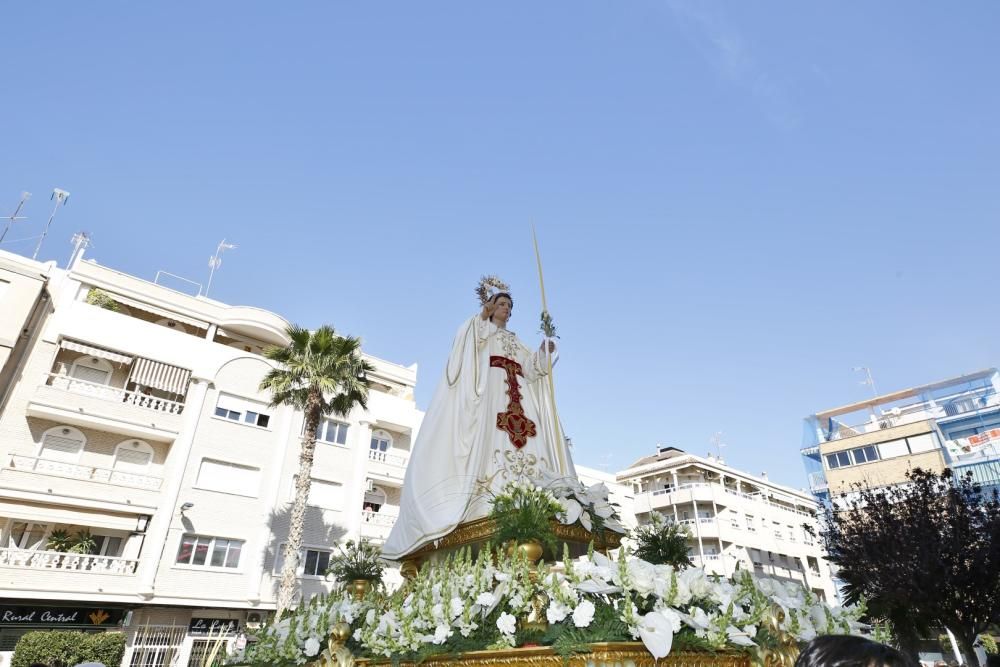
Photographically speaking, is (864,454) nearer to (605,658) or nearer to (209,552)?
(209,552)

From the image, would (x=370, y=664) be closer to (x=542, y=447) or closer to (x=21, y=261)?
(x=542, y=447)

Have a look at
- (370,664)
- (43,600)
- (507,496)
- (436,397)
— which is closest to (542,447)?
(436,397)

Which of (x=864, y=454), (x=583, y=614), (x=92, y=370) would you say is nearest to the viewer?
(x=583, y=614)

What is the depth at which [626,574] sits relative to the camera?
272 cm

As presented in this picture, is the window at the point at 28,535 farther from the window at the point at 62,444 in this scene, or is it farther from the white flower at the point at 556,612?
the white flower at the point at 556,612

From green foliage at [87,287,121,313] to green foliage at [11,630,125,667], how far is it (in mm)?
13273

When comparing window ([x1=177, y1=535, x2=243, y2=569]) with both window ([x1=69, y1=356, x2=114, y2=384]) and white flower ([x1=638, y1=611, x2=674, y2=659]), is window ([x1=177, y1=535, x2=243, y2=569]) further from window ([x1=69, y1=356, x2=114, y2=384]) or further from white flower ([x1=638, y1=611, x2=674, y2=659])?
white flower ([x1=638, y1=611, x2=674, y2=659])

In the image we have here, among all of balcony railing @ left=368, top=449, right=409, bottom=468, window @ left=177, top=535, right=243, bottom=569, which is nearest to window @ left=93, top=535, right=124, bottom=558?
window @ left=177, top=535, right=243, bottom=569

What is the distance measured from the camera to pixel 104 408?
78.1 ft

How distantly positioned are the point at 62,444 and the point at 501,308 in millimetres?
24393

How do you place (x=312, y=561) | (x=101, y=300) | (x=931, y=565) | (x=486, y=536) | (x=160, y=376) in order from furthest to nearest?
1. (x=312, y=561)
2. (x=101, y=300)
3. (x=160, y=376)
4. (x=931, y=565)
5. (x=486, y=536)

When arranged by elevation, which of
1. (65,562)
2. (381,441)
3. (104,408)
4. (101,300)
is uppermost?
(101,300)

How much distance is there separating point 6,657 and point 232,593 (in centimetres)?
709

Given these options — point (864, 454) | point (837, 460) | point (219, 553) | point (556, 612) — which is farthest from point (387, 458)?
point (864, 454)
